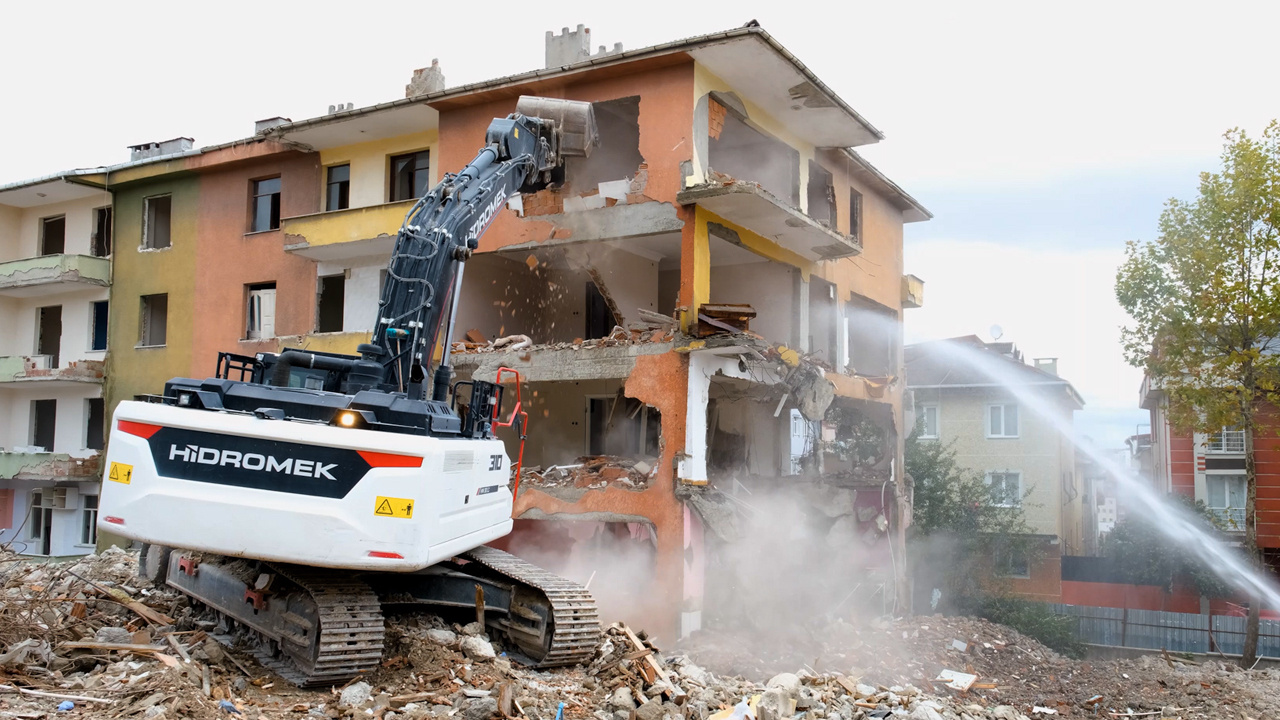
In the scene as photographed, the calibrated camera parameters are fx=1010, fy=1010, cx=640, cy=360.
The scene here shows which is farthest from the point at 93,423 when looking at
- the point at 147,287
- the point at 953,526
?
the point at 953,526

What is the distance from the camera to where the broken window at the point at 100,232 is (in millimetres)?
27156

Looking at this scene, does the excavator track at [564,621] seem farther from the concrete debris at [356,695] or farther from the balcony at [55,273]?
the balcony at [55,273]

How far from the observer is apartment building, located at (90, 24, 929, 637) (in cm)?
1633

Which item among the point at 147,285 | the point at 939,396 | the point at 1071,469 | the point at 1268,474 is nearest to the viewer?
the point at 147,285

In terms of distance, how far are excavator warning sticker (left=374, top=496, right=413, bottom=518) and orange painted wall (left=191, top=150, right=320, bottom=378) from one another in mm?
15676

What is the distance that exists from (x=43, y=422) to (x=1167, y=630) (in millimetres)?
30682

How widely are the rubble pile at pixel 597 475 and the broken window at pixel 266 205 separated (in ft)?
32.4

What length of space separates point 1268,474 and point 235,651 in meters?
28.6

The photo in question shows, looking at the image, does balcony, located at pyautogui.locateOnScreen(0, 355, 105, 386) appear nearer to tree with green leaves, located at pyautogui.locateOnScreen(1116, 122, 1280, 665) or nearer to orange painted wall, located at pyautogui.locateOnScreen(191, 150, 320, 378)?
orange painted wall, located at pyautogui.locateOnScreen(191, 150, 320, 378)

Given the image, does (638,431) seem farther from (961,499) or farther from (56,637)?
(961,499)

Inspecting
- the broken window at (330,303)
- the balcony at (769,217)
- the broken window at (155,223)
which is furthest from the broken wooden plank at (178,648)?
the broken window at (155,223)

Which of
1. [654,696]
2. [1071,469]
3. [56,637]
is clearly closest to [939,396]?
[1071,469]

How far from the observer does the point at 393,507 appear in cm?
751

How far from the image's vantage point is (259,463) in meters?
7.57
